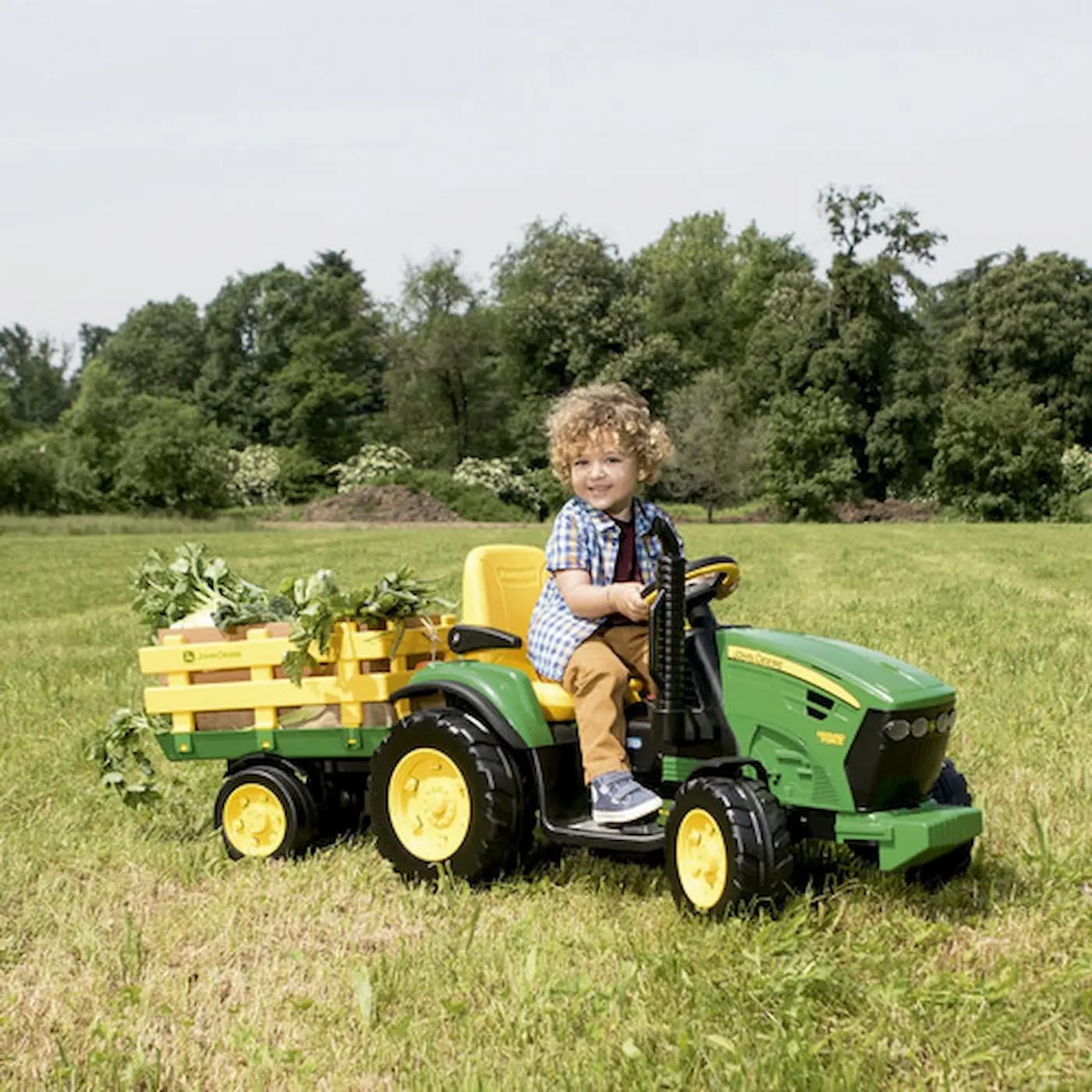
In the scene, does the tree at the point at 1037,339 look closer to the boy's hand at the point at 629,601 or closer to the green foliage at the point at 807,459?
the green foliage at the point at 807,459

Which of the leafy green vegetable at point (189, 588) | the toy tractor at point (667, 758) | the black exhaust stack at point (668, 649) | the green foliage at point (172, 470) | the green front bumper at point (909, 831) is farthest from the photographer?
the green foliage at point (172, 470)

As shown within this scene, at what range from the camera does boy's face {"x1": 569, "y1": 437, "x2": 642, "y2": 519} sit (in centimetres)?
482

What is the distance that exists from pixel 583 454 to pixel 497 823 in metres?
1.29

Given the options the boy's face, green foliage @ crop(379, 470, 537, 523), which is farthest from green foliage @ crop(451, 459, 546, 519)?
the boy's face

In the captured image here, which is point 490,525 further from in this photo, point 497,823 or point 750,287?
point 497,823

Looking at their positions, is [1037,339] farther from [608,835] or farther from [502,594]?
[608,835]

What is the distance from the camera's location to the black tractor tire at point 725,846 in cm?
388

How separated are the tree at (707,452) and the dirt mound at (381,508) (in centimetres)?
905

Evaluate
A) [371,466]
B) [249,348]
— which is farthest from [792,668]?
[249,348]

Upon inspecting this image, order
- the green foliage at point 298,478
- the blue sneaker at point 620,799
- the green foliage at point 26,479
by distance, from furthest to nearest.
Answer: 1. the green foliage at point 298,478
2. the green foliage at point 26,479
3. the blue sneaker at point 620,799

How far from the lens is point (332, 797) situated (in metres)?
5.34

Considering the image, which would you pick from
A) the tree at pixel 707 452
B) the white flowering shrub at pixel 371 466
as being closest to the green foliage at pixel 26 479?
the white flowering shrub at pixel 371 466

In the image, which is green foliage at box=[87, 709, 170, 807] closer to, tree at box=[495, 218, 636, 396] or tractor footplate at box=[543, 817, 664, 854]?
tractor footplate at box=[543, 817, 664, 854]

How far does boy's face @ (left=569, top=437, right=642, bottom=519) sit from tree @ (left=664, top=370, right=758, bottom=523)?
45913mm
